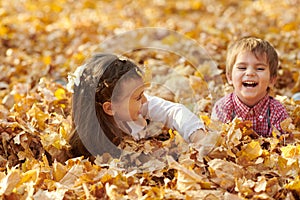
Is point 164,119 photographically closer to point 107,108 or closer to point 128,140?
point 128,140

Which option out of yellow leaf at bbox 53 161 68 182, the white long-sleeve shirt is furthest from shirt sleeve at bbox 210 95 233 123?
yellow leaf at bbox 53 161 68 182

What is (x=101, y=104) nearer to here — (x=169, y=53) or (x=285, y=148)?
(x=285, y=148)

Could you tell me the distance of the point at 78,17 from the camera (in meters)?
5.34

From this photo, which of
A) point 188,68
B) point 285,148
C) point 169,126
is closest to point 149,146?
point 169,126

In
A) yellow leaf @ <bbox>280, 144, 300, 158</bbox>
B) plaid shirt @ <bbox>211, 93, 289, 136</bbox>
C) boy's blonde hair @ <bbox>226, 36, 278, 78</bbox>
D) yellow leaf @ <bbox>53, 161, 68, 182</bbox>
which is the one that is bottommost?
yellow leaf @ <bbox>53, 161, 68, 182</bbox>

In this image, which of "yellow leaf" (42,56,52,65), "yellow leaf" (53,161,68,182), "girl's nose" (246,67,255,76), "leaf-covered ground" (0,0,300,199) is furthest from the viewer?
"yellow leaf" (42,56,52,65)

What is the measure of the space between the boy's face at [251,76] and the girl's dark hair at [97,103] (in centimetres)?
56

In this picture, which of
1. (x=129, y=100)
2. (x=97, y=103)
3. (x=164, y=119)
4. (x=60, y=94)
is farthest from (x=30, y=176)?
(x=60, y=94)

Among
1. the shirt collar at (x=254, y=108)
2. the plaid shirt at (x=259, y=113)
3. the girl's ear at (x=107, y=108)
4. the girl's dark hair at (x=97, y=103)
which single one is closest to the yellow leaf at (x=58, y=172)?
the girl's dark hair at (x=97, y=103)

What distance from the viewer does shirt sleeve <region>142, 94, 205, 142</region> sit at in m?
2.38

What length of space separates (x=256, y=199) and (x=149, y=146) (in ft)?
2.20

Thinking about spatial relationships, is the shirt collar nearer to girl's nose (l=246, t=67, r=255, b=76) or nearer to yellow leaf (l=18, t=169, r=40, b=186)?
girl's nose (l=246, t=67, r=255, b=76)

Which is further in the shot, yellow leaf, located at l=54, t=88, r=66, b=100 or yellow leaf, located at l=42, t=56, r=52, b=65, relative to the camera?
yellow leaf, located at l=42, t=56, r=52, b=65

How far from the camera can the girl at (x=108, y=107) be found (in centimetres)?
231
